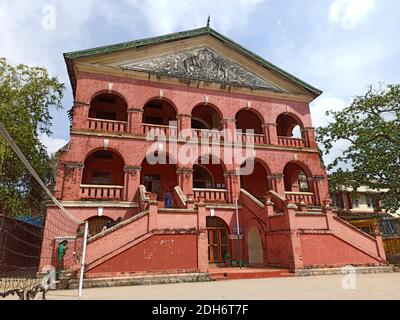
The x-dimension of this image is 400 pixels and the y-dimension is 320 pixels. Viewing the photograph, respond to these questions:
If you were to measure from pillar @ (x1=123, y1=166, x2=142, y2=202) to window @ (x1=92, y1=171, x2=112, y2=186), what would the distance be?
96.5 inches

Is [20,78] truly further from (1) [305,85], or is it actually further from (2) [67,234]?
(1) [305,85]

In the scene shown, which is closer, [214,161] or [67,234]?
[67,234]

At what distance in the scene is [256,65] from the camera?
19922mm

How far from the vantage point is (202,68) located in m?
18.6

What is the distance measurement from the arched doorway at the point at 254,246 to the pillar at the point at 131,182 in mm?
6681

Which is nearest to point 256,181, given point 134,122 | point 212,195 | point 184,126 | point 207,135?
point 212,195

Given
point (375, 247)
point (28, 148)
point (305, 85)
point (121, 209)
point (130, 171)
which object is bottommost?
point (375, 247)

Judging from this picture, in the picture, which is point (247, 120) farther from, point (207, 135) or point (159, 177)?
point (159, 177)

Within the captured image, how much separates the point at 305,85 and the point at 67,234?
18.0 meters

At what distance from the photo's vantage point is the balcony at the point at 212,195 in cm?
1588

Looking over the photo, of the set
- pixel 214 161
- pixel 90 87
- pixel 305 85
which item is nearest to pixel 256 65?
pixel 305 85

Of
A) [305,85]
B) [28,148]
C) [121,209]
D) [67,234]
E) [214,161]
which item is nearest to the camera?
[67,234]

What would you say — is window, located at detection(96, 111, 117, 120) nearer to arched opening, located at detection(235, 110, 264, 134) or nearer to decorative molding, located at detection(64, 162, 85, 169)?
decorative molding, located at detection(64, 162, 85, 169)

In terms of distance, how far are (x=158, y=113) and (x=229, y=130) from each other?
5.03m
